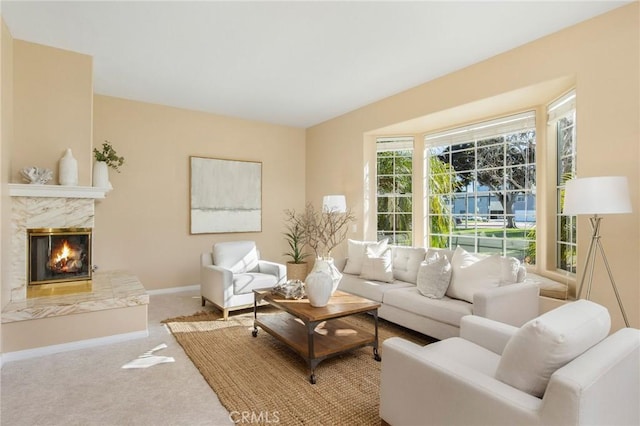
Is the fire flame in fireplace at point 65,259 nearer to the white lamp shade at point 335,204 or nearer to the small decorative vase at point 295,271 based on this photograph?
the small decorative vase at point 295,271

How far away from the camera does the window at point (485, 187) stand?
157 inches

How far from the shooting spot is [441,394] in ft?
5.15

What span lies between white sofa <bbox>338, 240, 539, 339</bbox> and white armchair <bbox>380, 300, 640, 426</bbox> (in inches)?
47.5

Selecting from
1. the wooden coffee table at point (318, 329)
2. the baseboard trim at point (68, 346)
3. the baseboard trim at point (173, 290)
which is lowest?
the baseboard trim at point (68, 346)

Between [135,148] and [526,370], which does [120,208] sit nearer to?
[135,148]

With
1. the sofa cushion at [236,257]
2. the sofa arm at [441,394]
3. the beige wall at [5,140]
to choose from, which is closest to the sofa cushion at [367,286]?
the sofa cushion at [236,257]

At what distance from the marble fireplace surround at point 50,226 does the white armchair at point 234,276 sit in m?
0.82

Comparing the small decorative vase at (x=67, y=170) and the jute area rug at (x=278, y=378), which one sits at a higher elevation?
the small decorative vase at (x=67, y=170)

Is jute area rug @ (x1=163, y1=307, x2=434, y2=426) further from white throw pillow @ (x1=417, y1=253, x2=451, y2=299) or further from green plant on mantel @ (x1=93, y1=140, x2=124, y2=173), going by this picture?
green plant on mantel @ (x1=93, y1=140, x2=124, y2=173)

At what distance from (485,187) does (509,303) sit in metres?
1.98

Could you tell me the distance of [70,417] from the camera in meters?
2.10

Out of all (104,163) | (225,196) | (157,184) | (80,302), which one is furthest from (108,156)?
(80,302)

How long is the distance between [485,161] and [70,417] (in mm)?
4839

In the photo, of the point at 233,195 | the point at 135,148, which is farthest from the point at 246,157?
the point at 135,148
